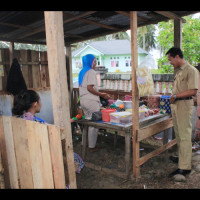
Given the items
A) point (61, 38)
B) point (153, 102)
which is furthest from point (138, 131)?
point (61, 38)

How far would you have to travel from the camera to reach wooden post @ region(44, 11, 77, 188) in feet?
6.23

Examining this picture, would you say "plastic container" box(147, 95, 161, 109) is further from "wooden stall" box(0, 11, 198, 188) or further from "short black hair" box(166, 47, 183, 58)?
"short black hair" box(166, 47, 183, 58)

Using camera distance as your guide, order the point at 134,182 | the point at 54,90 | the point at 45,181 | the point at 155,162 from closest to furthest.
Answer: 1. the point at 54,90
2. the point at 45,181
3. the point at 134,182
4. the point at 155,162

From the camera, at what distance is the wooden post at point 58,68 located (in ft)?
6.23

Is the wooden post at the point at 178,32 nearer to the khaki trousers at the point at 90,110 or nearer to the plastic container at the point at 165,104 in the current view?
the plastic container at the point at 165,104

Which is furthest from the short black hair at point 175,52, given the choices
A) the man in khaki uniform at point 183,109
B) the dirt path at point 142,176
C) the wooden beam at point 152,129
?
the dirt path at point 142,176

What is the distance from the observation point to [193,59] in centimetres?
699

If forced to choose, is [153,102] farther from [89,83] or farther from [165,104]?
[89,83]

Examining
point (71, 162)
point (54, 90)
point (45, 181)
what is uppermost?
point (54, 90)

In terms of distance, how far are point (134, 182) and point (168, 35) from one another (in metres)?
6.41

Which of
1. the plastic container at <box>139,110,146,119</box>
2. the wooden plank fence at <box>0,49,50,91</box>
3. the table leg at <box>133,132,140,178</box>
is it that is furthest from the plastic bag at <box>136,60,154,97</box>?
the wooden plank fence at <box>0,49,50,91</box>

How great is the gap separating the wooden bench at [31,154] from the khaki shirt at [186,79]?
2.29 meters

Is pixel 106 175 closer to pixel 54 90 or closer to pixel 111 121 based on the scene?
pixel 111 121
